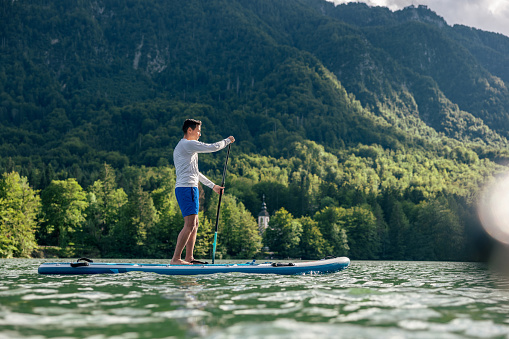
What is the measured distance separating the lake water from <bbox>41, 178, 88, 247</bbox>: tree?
72.2 metres

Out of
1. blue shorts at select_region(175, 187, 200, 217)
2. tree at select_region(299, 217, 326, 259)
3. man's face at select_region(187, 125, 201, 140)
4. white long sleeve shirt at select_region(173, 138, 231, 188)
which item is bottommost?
tree at select_region(299, 217, 326, 259)

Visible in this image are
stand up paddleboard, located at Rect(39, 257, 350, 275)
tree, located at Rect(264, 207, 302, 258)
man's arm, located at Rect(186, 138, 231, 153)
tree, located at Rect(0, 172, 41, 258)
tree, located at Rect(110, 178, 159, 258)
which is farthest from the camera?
tree, located at Rect(264, 207, 302, 258)

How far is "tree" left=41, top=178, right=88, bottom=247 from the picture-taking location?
253 ft

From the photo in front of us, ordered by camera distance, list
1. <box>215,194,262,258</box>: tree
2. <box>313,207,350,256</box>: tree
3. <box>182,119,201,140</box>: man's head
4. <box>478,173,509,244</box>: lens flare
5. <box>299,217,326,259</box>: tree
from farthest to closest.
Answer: <box>313,207,350,256</box>: tree
<box>299,217,326,259</box>: tree
<box>478,173,509,244</box>: lens flare
<box>215,194,262,258</box>: tree
<box>182,119,201,140</box>: man's head

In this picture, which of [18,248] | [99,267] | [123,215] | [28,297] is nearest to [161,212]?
[123,215]

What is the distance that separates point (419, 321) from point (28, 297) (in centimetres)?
594

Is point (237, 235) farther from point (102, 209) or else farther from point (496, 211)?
point (496, 211)

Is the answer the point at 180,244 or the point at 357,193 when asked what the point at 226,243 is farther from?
the point at 180,244

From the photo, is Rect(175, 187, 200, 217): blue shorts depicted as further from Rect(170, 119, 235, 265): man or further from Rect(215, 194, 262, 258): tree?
Rect(215, 194, 262, 258): tree

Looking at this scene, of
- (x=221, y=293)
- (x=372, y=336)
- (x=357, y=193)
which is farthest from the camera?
(x=357, y=193)

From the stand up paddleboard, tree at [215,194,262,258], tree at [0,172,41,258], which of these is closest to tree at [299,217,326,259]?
tree at [215,194,262,258]

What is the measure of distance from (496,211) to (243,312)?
115m

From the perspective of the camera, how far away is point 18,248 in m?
58.7

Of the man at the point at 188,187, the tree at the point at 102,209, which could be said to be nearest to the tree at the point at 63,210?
the tree at the point at 102,209
